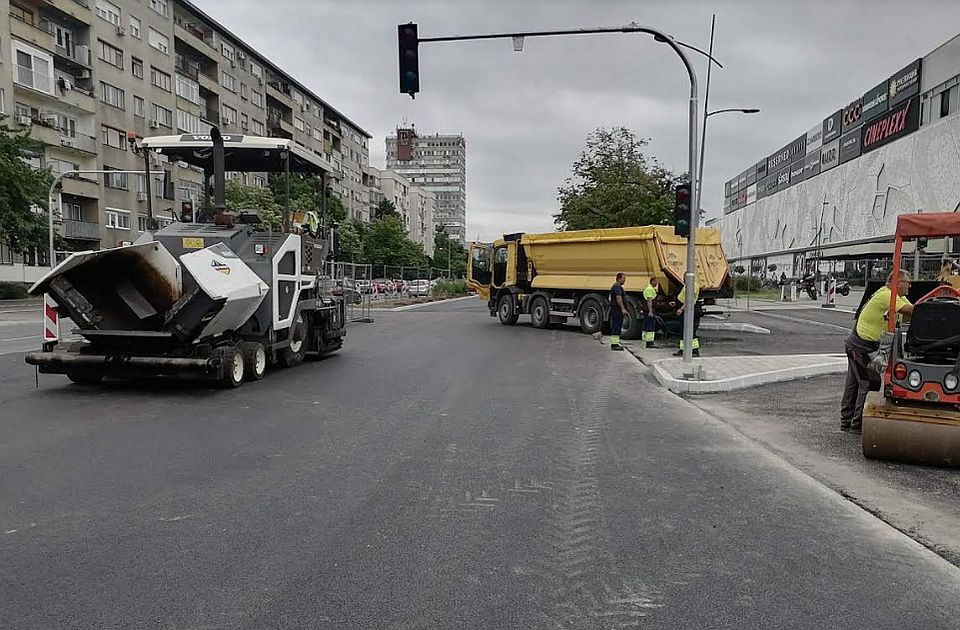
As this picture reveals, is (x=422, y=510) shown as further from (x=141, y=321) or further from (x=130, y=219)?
(x=130, y=219)

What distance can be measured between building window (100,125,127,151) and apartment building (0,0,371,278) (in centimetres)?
6

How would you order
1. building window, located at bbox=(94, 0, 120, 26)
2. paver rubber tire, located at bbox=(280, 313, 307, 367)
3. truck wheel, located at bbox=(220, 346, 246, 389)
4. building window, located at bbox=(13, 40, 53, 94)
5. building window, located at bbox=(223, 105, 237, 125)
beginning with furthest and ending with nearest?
building window, located at bbox=(223, 105, 237, 125) → building window, located at bbox=(94, 0, 120, 26) → building window, located at bbox=(13, 40, 53, 94) → paver rubber tire, located at bbox=(280, 313, 307, 367) → truck wheel, located at bbox=(220, 346, 246, 389)

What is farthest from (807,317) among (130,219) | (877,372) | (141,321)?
(130,219)

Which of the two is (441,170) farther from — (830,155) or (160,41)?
(160,41)

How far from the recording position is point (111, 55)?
4616 cm

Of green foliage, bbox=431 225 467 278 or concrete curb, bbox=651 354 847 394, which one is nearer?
concrete curb, bbox=651 354 847 394

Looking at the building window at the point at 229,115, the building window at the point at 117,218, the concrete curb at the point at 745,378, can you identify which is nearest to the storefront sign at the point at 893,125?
the concrete curb at the point at 745,378

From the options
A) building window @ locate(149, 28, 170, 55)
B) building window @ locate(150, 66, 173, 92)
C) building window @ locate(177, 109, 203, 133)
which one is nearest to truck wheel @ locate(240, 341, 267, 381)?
building window @ locate(150, 66, 173, 92)

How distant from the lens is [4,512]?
4727mm

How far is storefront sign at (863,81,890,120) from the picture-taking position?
5847 centimetres

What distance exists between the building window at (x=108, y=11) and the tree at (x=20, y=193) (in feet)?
40.6

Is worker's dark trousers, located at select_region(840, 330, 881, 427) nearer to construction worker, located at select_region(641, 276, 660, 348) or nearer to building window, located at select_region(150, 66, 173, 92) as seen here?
construction worker, located at select_region(641, 276, 660, 348)

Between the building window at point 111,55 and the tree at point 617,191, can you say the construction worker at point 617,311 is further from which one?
the building window at point 111,55

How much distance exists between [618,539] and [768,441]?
353 centimetres
